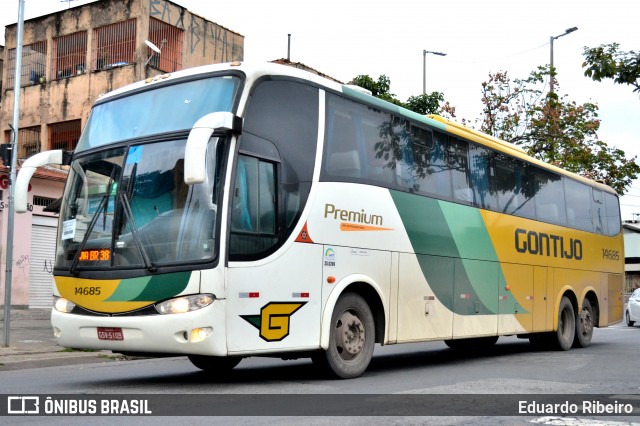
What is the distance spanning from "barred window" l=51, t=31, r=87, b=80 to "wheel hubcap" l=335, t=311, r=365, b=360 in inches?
829

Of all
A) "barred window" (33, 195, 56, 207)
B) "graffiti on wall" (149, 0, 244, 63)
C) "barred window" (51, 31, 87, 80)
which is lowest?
"barred window" (33, 195, 56, 207)

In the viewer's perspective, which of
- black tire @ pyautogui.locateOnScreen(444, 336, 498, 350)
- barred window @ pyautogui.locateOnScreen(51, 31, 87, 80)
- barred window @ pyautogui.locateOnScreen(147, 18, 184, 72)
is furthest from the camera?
barred window @ pyautogui.locateOnScreen(51, 31, 87, 80)

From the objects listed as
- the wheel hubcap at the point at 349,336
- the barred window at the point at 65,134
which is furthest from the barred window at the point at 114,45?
the wheel hubcap at the point at 349,336

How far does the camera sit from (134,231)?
28.2 ft

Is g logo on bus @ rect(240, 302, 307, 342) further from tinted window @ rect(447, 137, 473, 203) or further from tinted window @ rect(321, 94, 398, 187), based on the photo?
tinted window @ rect(447, 137, 473, 203)

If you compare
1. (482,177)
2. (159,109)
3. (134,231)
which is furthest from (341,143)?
(482,177)

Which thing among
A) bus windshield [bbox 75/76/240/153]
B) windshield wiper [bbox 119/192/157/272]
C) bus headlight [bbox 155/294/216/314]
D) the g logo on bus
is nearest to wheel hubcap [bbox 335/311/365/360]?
the g logo on bus

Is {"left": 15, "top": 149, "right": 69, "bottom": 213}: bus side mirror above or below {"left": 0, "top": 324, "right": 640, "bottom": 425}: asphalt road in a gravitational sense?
above

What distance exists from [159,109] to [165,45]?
19937mm

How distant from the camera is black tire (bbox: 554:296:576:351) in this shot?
638 inches

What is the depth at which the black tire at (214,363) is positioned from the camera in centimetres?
1026

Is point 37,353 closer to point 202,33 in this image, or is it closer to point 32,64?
point 202,33

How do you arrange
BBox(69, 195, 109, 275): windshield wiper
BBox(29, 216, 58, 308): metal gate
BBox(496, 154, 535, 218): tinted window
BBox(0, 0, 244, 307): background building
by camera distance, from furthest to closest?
BBox(0, 0, 244, 307): background building < BBox(29, 216, 58, 308): metal gate < BBox(496, 154, 535, 218): tinted window < BBox(69, 195, 109, 275): windshield wiper

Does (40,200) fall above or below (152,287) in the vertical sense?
above
